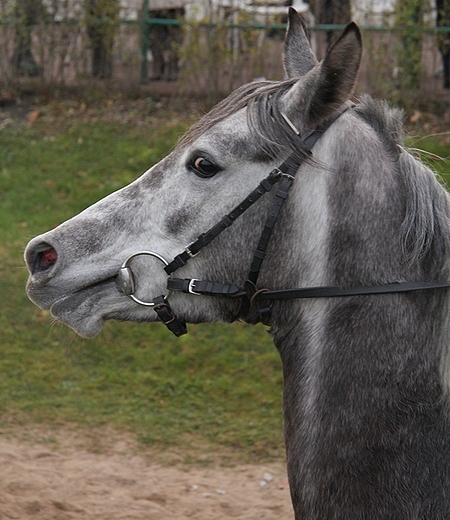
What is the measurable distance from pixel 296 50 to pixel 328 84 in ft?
1.70

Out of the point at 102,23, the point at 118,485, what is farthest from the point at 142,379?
the point at 102,23

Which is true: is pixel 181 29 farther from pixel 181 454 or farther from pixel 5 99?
pixel 181 454

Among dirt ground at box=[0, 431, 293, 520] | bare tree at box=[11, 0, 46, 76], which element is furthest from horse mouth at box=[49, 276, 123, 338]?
bare tree at box=[11, 0, 46, 76]

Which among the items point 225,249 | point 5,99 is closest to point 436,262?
point 225,249

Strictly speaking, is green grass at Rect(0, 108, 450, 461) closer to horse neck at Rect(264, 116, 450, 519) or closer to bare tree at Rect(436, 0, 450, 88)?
horse neck at Rect(264, 116, 450, 519)

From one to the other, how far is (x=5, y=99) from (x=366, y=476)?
31.1ft

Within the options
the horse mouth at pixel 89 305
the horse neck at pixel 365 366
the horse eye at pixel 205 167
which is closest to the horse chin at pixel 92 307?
the horse mouth at pixel 89 305

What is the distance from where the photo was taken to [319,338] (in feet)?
8.81

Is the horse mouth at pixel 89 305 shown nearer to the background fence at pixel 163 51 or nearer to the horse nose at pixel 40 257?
the horse nose at pixel 40 257

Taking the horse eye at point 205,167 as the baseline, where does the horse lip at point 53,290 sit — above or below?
below

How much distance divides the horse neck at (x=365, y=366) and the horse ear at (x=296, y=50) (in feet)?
1.50

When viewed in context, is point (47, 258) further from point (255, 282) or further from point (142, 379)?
point (142, 379)

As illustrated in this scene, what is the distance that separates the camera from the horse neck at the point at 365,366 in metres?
2.60

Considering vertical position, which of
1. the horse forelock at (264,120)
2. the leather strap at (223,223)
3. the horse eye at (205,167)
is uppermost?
the horse forelock at (264,120)
